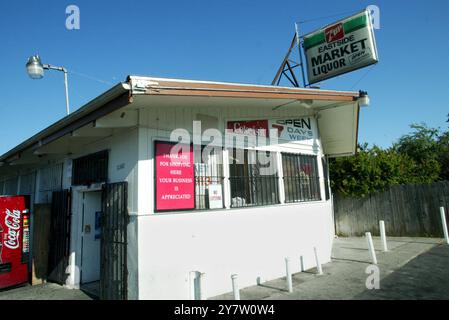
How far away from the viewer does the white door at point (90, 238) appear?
718 centimetres

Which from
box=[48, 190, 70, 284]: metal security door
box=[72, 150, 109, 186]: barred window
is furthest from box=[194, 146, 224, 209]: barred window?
box=[48, 190, 70, 284]: metal security door

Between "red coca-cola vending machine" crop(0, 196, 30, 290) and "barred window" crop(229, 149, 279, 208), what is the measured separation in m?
5.56

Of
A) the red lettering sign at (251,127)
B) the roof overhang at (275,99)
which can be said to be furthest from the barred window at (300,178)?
the roof overhang at (275,99)

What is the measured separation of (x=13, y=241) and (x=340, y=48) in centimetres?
1082

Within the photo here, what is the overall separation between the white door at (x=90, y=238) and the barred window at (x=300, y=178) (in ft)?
15.7

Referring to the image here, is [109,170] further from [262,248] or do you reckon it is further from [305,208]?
[305,208]

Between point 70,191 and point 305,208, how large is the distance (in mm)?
6127

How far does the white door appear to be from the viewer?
7184 millimetres

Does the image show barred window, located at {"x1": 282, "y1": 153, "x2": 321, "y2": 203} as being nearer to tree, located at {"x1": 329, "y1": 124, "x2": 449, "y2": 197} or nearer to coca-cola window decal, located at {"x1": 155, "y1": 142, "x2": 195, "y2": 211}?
coca-cola window decal, located at {"x1": 155, "y1": 142, "x2": 195, "y2": 211}

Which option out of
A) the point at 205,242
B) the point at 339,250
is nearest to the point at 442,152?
the point at 339,250

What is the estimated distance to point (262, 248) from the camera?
696cm

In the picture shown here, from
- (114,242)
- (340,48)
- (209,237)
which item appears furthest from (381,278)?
(340,48)

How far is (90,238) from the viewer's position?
7.27 meters

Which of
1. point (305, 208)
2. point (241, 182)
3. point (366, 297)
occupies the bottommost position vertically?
point (366, 297)
